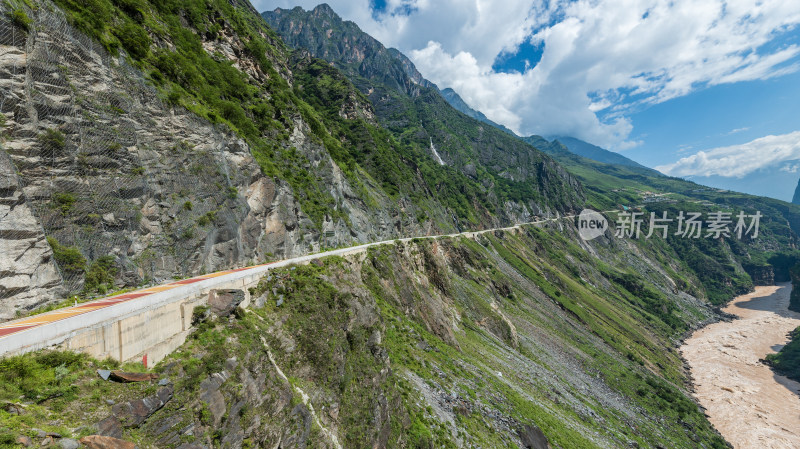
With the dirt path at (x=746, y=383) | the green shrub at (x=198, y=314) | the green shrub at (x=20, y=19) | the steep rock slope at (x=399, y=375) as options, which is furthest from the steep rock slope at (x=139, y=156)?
the dirt path at (x=746, y=383)

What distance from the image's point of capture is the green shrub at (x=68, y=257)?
47.5ft

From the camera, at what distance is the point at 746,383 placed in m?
67.4

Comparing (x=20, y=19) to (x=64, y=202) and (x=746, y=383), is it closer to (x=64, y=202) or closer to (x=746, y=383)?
(x=64, y=202)

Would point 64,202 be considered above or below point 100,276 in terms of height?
above

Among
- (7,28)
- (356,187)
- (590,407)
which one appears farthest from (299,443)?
(356,187)

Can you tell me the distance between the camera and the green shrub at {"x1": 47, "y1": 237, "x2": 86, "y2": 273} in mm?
14492

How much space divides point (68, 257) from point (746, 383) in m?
118

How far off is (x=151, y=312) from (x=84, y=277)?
7.72 meters

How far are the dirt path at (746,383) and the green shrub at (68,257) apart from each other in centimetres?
8798

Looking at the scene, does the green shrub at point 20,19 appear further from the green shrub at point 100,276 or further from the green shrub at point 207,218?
the green shrub at point 207,218

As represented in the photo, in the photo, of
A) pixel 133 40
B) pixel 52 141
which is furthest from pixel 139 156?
pixel 133 40

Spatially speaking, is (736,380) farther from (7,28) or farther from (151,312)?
(7,28)

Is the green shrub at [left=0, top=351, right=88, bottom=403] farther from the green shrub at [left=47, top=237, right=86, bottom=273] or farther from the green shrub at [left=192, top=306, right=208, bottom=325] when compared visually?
the green shrub at [left=47, top=237, right=86, bottom=273]

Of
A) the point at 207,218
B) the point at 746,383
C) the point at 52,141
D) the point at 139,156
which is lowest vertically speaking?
the point at 746,383
